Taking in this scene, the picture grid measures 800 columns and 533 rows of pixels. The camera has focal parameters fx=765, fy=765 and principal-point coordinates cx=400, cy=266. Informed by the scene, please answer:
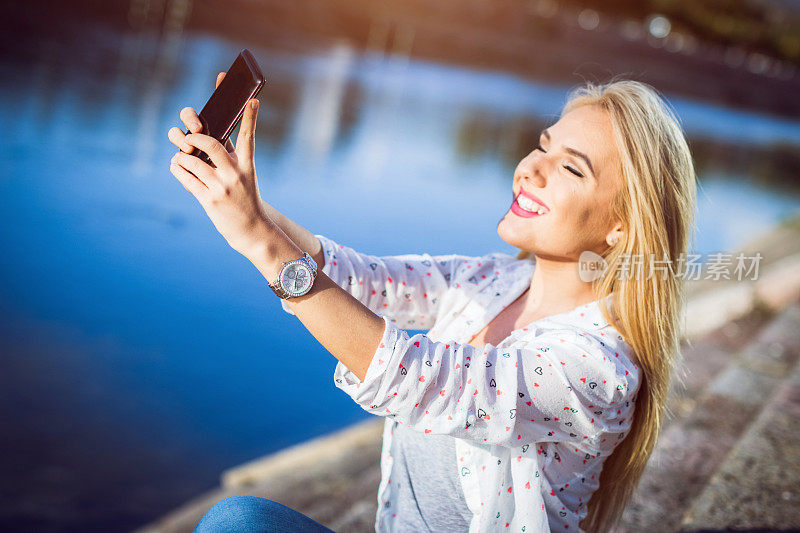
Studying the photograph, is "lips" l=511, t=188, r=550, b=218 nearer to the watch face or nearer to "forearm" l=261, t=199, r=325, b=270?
"forearm" l=261, t=199, r=325, b=270

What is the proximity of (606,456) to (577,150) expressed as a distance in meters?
0.56

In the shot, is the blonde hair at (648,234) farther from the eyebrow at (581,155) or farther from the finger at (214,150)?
the finger at (214,150)

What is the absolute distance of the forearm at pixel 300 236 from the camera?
1.36 meters

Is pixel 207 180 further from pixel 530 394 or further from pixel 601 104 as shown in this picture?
pixel 601 104

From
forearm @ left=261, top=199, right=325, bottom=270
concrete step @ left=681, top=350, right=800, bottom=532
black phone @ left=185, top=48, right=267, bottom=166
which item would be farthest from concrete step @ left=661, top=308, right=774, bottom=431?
black phone @ left=185, top=48, right=267, bottom=166

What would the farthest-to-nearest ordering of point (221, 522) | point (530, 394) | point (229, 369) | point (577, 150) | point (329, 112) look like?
point (329, 112)
point (229, 369)
point (577, 150)
point (221, 522)
point (530, 394)

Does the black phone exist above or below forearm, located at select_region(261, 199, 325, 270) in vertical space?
above

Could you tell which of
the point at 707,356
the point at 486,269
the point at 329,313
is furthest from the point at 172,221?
the point at 329,313

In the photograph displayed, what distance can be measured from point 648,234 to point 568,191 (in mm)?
158

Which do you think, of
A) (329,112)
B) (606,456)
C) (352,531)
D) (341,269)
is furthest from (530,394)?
(329,112)

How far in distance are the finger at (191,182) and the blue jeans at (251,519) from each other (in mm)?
562

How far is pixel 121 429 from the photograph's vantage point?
4.58 metres

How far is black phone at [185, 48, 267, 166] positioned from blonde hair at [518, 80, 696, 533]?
647 mm

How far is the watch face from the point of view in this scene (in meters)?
1.01
